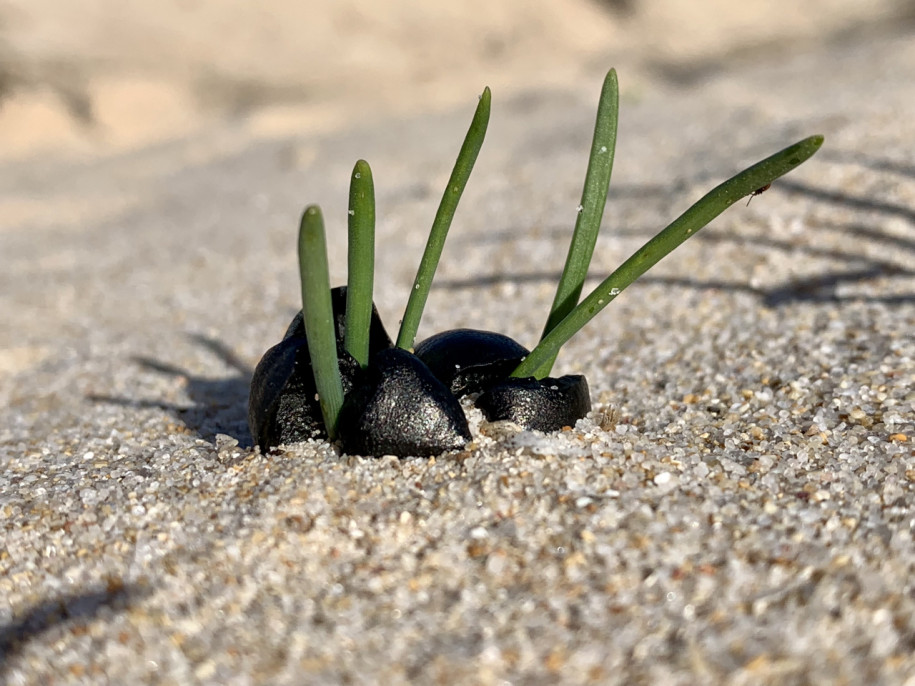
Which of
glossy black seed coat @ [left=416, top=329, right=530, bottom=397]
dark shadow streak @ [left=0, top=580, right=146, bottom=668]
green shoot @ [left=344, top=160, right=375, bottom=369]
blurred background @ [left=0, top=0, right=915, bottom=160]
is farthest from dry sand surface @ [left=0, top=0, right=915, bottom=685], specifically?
blurred background @ [left=0, top=0, right=915, bottom=160]

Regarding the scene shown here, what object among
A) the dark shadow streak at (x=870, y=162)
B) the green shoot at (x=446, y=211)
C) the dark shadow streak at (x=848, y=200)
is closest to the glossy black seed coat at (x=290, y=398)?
the green shoot at (x=446, y=211)

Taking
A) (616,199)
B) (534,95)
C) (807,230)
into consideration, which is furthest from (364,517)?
(534,95)

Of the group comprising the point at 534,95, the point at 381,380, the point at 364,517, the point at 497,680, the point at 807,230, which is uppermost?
the point at 534,95

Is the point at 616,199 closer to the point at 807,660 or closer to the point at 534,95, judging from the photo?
the point at 807,660

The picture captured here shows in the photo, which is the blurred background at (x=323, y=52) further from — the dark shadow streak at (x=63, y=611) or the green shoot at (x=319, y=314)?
the dark shadow streak at (x=63, y=611)

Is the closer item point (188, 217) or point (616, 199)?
point (616, 199)

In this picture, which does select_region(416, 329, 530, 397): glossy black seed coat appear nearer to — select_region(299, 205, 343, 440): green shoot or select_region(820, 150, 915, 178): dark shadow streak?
select_region(299, 205, 343, 440): green shoot

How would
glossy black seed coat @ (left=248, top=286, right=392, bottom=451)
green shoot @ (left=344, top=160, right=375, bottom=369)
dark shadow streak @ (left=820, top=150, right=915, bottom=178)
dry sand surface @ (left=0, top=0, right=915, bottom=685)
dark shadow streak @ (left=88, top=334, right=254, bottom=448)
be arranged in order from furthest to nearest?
dark shadow streak @ (left=820, top=150, right=915, bottom=178) → dark shadow streak @ (left=88, top=334, right=254, bottom=448) → glossy black seed coat @ (left=248, top=286, right=392, bottom=451) → green shoot @ (left=344, top=160, right=375, bottom=369) → dry sand surface @ (left=0, top=0, right=915, bottom=685)
